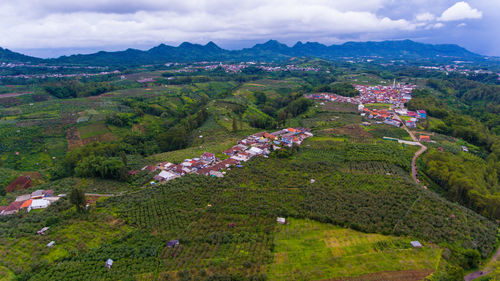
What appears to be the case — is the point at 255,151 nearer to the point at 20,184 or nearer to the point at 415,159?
the point at 415,159

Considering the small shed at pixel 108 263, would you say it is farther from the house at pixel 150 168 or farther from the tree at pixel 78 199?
the house at pixel 150 168

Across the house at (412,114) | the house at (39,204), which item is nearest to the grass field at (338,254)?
the house at (39,204)

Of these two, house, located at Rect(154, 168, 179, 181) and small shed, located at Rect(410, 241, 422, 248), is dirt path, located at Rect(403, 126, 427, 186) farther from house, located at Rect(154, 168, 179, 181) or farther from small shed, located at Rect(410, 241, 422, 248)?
house, located at Rect(154, 168, 179, 181)

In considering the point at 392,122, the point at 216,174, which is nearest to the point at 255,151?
the point at 216,174

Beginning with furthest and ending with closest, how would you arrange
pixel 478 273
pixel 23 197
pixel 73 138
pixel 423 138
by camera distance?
pixel 73 138
pixel 423 138
pixel 23 197
pixel 478 273

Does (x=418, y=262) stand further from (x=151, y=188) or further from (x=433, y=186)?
(x=151, y=188)

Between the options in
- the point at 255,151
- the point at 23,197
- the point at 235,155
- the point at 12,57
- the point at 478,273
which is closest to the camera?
the point at 478,273
